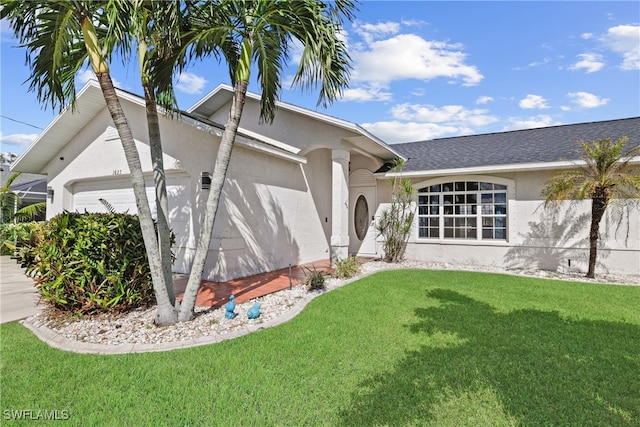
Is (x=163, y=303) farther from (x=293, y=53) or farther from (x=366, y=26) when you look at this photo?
(x=366, y=26)

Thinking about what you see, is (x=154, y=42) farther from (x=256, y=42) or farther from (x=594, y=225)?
(x=594, y=225)

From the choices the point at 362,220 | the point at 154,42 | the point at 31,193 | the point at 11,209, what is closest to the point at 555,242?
the point at 362,220

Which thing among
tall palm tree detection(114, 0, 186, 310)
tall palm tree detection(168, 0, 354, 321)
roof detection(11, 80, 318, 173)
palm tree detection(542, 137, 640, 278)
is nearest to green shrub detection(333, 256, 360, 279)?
roof detection(11, 80, 318, 173)

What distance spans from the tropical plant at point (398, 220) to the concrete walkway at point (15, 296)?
10424 millimetres

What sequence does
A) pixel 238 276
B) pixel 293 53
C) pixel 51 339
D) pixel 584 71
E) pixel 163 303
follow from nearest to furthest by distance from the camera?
pixel 51 339 < pixel 163 303 < pixel 293 53 < pixel 238 276 < pixel 584 71

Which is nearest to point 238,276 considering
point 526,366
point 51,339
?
point 51,339

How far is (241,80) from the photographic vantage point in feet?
18.9

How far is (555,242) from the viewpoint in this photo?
36.6 feet

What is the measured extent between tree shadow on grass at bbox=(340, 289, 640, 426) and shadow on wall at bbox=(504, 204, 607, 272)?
19.6 feet

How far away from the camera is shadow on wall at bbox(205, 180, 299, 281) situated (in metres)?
8.89

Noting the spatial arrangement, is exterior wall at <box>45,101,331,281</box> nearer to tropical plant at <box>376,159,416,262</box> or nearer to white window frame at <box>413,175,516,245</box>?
tropical plant at <box>376,159,416,262</box>

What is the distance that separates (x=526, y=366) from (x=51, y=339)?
688cm

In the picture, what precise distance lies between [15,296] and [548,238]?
1534cm

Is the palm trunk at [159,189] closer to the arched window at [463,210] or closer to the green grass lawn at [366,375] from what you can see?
the green grass lawn at [366,375]
